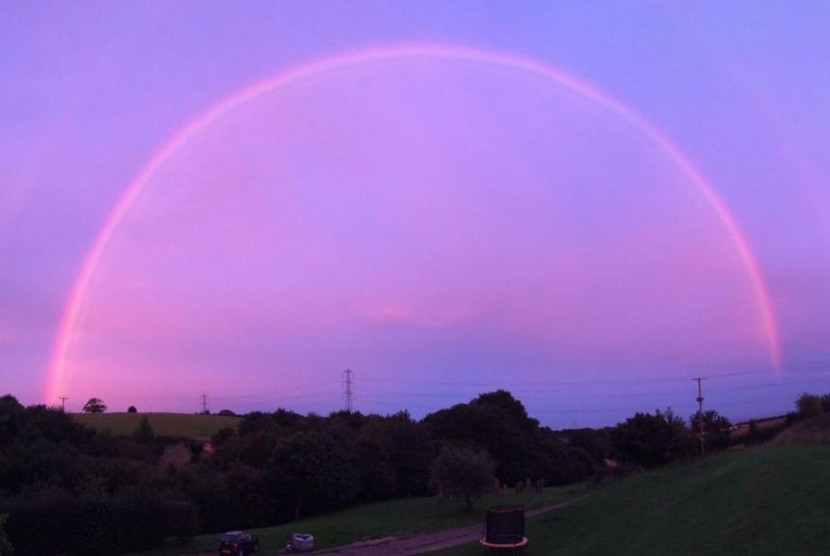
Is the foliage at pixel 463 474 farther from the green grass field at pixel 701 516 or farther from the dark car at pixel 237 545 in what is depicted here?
the dark car at pixel 237 545

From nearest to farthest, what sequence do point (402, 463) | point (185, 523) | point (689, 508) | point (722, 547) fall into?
point (722, 547) < point (689, 508) < point (185, 523) < point (402, 463)

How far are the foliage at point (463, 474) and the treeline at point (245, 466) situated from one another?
351 centimetres

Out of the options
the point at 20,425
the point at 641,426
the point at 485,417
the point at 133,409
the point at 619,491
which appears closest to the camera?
the point at 619,491

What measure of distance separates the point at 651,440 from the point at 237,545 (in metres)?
24.6

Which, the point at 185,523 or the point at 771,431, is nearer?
the point at 185,523

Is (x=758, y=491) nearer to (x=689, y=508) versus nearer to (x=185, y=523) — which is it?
(x=689, y=508)

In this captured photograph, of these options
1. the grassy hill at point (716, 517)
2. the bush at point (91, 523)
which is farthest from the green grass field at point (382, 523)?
the grassy hill at point (716, 517)

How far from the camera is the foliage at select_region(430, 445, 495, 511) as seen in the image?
50.5m

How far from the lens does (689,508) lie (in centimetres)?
2423

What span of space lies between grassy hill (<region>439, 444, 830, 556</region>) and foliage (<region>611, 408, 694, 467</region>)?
11.7 m

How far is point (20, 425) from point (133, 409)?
9422 centimetres

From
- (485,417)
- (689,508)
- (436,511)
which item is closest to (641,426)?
(436,511)

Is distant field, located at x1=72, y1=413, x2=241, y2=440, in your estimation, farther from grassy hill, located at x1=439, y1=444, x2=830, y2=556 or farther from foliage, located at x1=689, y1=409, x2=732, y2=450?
grassy hill, located at x1=439, y1=444, x2=830, y2=556

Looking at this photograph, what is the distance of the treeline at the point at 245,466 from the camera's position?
134 feet
